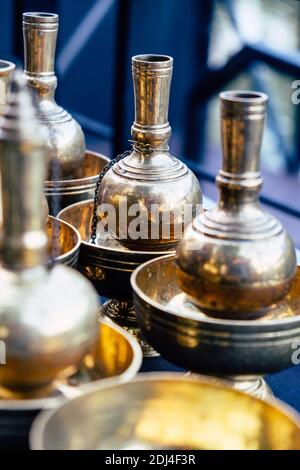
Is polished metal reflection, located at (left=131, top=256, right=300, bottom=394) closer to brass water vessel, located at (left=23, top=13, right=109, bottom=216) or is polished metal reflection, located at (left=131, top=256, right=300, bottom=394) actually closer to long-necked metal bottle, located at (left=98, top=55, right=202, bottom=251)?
long-necked metal bottle, located at (left=98, top=55, right=202, bottom=251)

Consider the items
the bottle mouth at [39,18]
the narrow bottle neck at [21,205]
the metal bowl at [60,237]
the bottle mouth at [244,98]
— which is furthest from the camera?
the bottle mouth at [39,18]

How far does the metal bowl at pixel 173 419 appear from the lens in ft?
2.17

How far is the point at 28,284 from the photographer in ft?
2.19

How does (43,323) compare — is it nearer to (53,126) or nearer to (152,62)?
(152,62)

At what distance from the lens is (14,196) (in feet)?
2.15

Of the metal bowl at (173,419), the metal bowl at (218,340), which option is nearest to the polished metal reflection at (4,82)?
the metal bowl at (218,340)

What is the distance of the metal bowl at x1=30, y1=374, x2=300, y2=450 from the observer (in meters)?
0.66

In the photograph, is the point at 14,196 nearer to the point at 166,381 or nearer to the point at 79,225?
the point at 166,381

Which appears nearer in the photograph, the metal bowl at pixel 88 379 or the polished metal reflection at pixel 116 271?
the metal bowl at pixel 88 379

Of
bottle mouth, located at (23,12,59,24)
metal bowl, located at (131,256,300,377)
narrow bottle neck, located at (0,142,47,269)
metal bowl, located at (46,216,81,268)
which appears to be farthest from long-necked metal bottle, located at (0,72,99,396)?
bottle mouth, located at (23,12,59,24)

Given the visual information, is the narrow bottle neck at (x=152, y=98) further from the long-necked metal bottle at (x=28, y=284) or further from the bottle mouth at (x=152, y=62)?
the long-necked metal bottle at (x=28, y=284)

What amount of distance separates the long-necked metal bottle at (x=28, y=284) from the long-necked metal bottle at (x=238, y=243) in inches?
6.4

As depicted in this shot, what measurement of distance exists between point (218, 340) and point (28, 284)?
0.20 m

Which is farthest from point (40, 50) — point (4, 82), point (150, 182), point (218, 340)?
point (218, 340)
